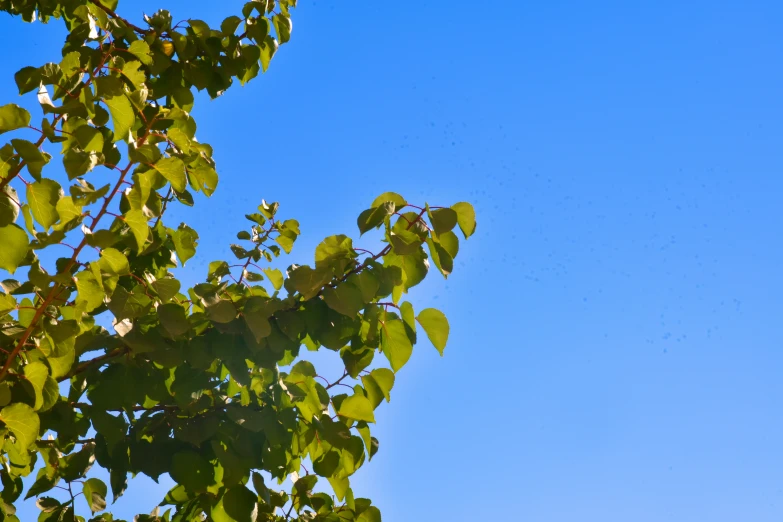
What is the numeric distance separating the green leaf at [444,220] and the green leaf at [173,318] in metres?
0.85

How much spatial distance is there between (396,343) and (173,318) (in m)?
0.74

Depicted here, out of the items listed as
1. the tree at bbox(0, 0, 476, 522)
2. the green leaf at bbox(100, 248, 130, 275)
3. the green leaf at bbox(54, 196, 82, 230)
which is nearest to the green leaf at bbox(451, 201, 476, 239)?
the tree at bbox(0, 0, 476, 522)

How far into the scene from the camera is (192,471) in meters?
2.37

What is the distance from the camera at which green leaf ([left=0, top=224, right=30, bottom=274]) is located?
198 cm

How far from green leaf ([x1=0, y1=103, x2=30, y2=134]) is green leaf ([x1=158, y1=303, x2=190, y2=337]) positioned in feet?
2.21

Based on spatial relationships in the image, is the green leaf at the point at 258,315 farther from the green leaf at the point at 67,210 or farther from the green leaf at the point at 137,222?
the green leaf at the point at 67,210

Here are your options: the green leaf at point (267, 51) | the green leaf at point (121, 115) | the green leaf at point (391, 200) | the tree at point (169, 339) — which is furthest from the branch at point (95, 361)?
the green leaf at point (267, 51)

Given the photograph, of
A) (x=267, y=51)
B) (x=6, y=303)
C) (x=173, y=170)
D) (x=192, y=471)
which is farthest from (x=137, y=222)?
(x=267, y=51)

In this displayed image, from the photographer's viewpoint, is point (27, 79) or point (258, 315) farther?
point (27, 79)

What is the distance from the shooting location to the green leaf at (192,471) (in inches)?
92.9

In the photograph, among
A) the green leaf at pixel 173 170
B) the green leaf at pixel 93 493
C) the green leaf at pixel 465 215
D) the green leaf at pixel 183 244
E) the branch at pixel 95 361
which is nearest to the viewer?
the green leaf at pixel 465 215

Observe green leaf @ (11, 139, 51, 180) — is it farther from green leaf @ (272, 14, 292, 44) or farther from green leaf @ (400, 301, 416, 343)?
green leaf @ (272, 14, 292, 44)

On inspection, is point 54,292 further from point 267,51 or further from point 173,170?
point 267,51

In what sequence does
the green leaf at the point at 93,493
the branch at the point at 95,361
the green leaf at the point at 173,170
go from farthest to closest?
the green leaf at the point at 93,493 → the branch at the point at 95,361 → the green leaf at the point at 173,170
